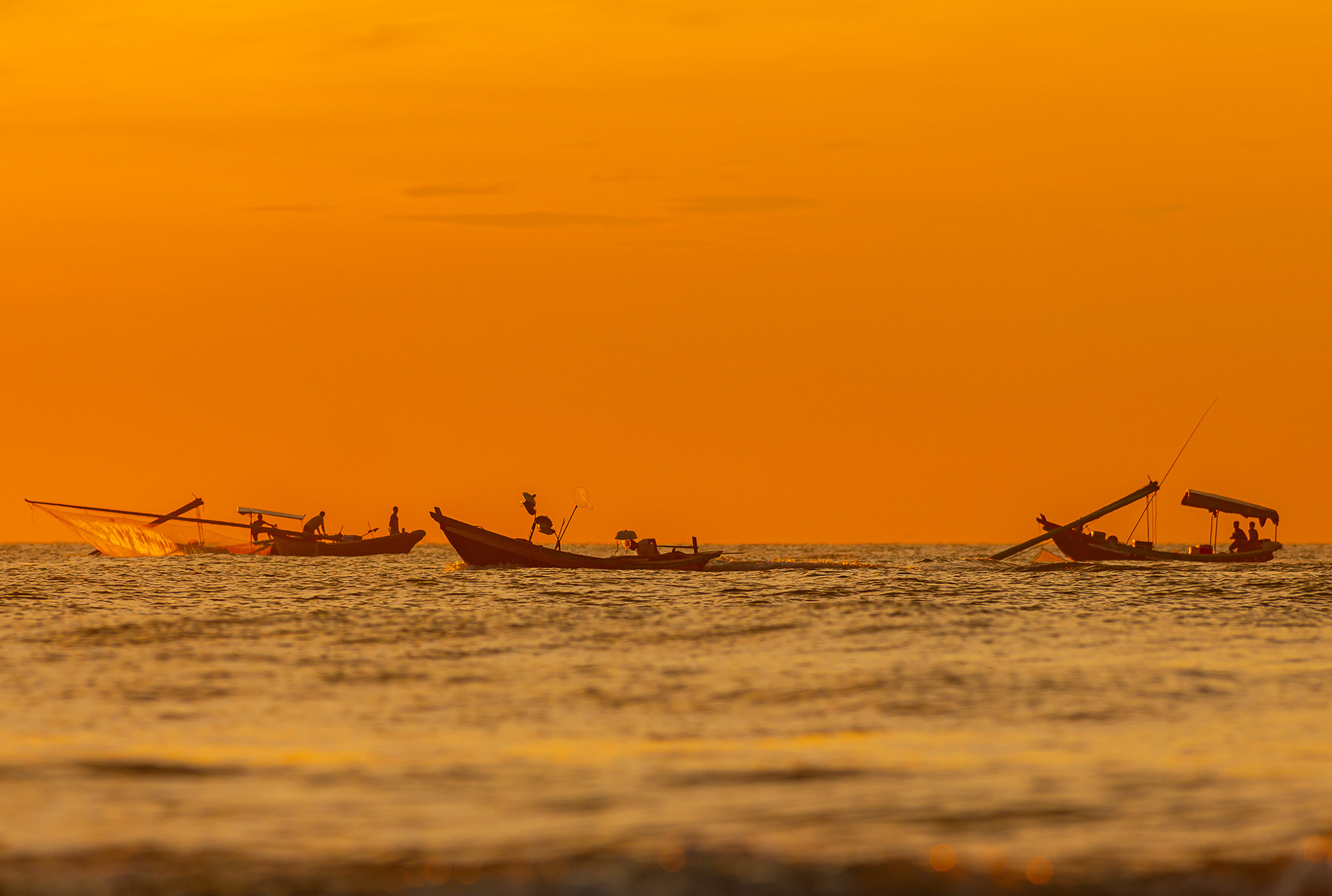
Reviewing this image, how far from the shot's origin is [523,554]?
71.6 metres

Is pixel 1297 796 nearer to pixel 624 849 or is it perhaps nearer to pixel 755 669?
pixel 624 849

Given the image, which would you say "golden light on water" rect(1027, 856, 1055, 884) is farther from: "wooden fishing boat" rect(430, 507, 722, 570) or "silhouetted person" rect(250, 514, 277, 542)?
"silhouetted person" rect(250, 514, 277, 542)

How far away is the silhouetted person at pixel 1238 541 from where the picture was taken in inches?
3068

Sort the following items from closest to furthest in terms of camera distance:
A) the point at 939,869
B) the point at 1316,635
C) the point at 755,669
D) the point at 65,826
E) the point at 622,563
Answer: the point at 939,869 < the point at 65,826 < the point at 755,669 < the point at 1316,635 < the point at 622,563

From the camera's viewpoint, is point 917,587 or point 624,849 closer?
point 624,849

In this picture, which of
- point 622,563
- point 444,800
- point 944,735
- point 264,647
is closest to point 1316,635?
point 944,735

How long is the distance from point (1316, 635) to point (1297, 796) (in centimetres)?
1977

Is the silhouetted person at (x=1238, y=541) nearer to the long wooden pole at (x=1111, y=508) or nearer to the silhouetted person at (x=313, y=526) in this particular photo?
the long wooden pole at (x=1111, y=508)

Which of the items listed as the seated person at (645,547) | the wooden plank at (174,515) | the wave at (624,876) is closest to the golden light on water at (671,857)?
the wave at (624,876)

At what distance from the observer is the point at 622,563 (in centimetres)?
6869

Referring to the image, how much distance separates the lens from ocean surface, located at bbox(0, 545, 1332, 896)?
1046cm

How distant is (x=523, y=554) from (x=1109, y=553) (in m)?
30.5

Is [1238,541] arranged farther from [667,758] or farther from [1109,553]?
[667,758]

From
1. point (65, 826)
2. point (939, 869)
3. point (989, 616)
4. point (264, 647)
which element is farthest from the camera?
point (989, 616)
